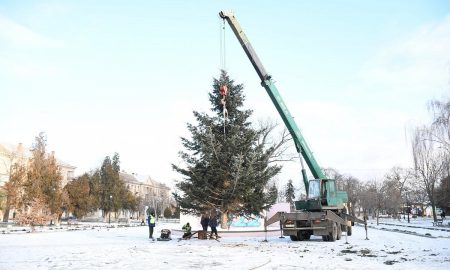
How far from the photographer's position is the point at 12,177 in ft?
124

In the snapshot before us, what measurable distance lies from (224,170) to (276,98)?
647 cm

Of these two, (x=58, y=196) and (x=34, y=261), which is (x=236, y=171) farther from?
(x=58, y=196)

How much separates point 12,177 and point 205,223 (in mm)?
24262

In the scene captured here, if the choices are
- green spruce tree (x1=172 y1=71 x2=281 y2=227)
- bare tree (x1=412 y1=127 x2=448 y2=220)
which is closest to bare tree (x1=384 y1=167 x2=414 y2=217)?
bare tree (x1=412 y1=127 x2=448 y2=220)

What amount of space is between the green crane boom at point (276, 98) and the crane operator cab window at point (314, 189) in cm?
40

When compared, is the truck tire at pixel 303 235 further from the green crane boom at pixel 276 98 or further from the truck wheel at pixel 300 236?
the green crane boom at pixel 276 98

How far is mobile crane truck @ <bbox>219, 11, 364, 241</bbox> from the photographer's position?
20.8m

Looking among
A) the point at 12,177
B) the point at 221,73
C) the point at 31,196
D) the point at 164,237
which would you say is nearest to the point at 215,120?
the point at 221,73

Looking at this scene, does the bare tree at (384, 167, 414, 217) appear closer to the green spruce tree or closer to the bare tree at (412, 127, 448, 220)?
the bare tree at (412, 127, 448, 220)

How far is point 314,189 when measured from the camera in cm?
2256

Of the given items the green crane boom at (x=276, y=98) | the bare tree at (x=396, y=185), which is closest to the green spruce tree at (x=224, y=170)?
the green crane boom at (x=276, y=98)

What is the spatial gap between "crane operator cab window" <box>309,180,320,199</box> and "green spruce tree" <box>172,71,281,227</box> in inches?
166

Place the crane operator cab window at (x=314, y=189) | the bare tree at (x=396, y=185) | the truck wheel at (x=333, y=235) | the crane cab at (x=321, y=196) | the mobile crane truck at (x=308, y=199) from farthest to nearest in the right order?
the bare tree at (x=396, y=185) < the crane operator cab window at (x=314, y=189) < the crane cab at (x=321, y=196) < the mobile crane truck at (x=308, y=199) < the truck wheel at (x=333, y=235)

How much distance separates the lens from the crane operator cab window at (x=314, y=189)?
881 inches
